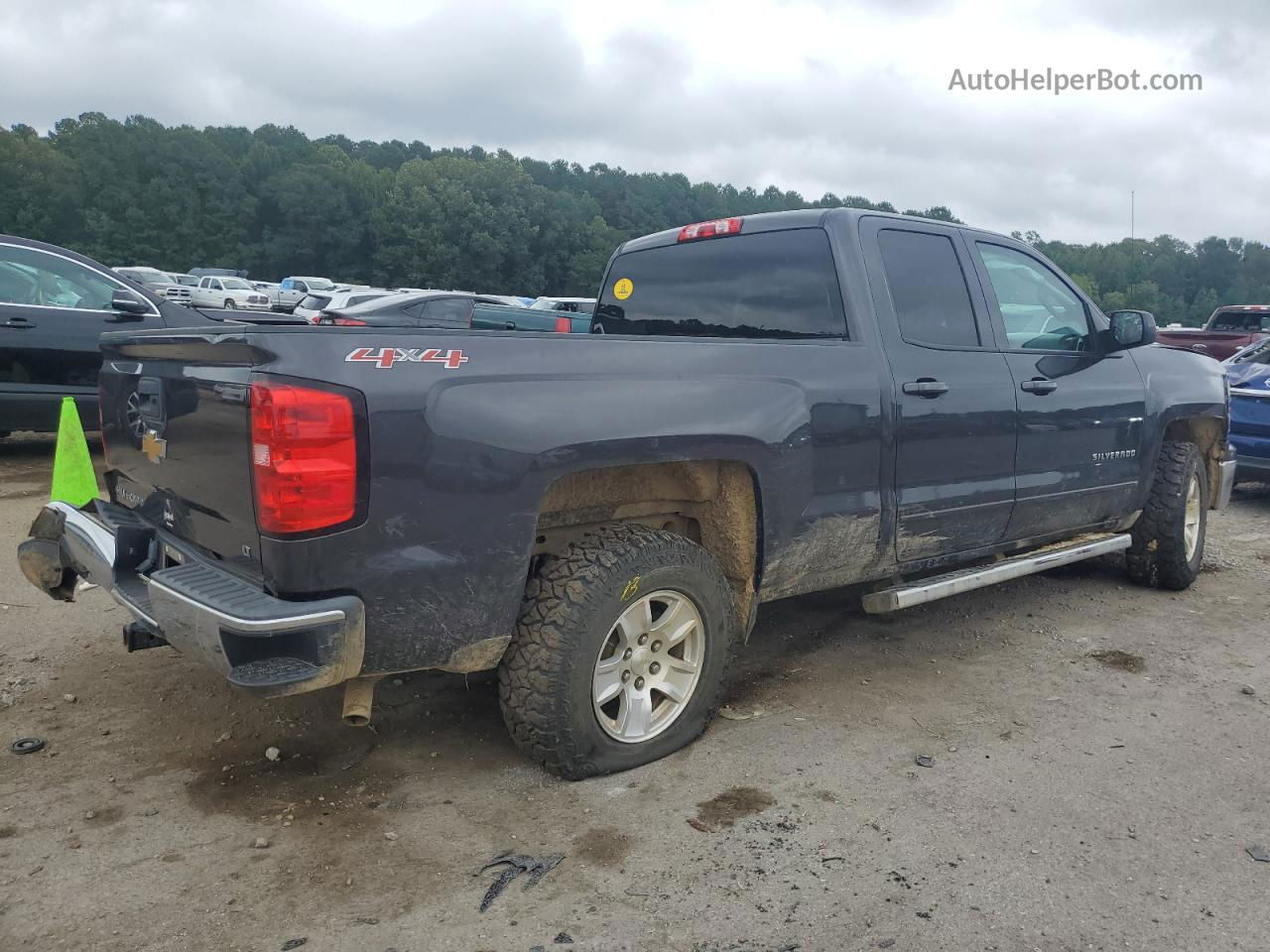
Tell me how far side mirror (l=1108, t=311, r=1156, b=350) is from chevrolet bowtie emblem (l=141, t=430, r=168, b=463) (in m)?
4.24

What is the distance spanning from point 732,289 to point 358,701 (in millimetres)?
2364

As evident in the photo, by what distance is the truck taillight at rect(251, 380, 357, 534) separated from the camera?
246 centimetres

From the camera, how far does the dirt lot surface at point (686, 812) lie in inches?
94.9

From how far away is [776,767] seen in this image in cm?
328

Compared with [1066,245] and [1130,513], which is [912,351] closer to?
[1130,513]

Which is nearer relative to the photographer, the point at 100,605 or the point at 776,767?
the point at 776,767

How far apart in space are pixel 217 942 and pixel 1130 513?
15.6 ft

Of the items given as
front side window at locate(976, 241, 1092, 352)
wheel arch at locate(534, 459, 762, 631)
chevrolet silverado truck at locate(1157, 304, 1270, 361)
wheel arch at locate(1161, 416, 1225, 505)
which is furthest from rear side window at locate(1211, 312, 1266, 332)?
wheel arch at locate(534, 459, 762, 631)

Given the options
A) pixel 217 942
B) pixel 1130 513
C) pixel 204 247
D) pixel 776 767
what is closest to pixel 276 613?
pixel 217 942

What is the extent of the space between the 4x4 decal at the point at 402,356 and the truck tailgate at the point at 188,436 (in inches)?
10.1

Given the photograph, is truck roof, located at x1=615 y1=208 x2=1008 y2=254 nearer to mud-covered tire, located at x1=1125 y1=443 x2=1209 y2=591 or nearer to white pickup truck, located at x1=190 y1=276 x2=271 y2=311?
mud-covered tire, located at x1=1125 y1=443 x2=1209 y2=591

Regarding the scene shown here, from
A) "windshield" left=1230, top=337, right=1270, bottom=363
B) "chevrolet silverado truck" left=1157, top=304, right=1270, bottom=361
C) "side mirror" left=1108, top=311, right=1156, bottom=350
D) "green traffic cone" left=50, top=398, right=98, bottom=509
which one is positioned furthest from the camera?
"chevrolet silverado truck" left=1157, top=304, right=1270, bottom=361

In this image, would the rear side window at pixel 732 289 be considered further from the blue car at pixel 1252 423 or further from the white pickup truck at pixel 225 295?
the white pickup truck at pixel 225 295

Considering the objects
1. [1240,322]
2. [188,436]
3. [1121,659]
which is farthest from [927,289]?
[1240,322]
